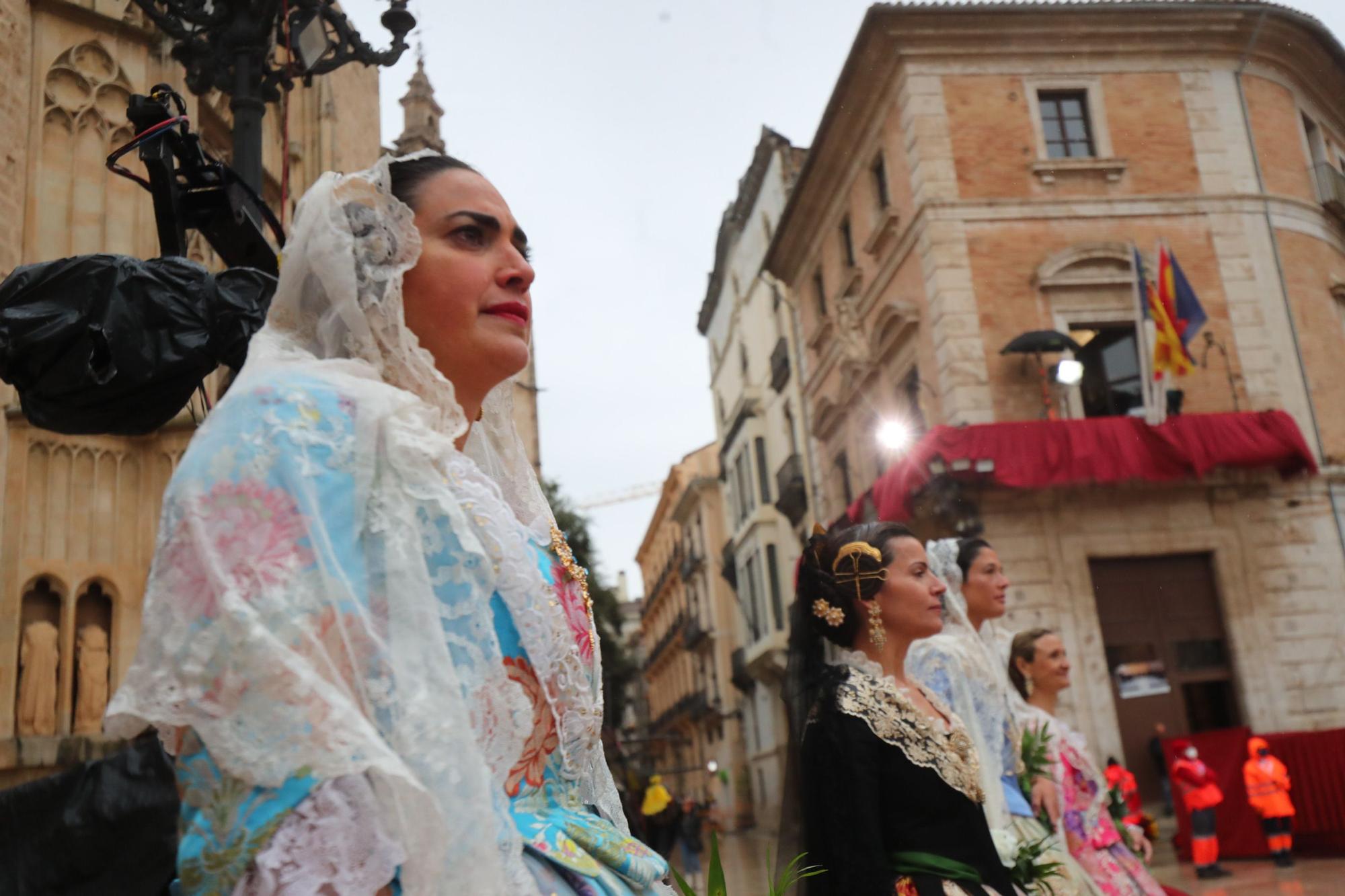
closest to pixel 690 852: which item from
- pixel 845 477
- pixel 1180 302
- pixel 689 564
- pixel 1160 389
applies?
pixel 845 477

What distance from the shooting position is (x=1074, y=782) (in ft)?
18.6

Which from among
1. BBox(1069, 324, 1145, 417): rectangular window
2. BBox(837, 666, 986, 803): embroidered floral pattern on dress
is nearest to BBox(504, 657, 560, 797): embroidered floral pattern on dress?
BBox(837, 666, 986, 803): embroidered floral pattern on dress

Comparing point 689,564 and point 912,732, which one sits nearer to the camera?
point 912,732

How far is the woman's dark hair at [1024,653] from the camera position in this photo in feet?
20.5

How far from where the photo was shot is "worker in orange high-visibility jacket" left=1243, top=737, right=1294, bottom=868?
514 inches

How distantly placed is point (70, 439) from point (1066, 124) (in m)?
14.7

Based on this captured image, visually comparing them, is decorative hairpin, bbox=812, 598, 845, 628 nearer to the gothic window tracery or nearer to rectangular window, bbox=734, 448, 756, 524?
the gothic window tracery

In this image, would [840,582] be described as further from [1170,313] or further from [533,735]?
[1170,313]

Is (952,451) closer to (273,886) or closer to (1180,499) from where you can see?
(1180,499)

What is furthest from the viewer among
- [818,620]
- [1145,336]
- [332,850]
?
[1145,336]

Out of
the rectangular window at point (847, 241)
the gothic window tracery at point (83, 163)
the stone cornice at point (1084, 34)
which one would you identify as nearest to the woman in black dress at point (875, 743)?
the gothic window tracery at point (83, 163)

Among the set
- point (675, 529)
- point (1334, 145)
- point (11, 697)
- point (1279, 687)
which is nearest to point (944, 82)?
point (1334, 145)

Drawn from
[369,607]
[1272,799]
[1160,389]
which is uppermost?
[1160,389]

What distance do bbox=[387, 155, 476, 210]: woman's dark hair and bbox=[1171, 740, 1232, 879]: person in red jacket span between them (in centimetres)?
1313
